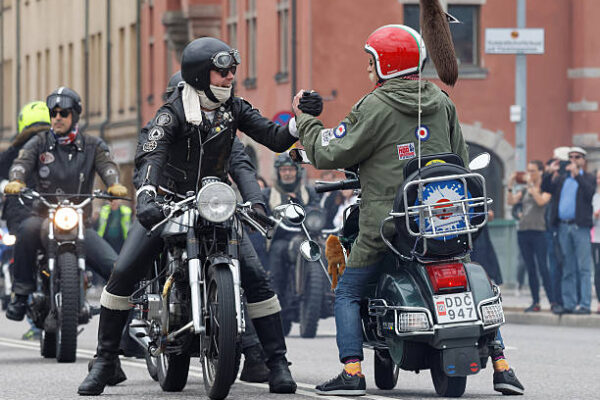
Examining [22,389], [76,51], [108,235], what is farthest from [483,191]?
[76,51]

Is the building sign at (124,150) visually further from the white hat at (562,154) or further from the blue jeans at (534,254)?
the white hat at (562,154)

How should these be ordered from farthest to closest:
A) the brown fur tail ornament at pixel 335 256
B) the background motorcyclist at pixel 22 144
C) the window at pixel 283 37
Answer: the window at pixel 283 37, the background motorcyclist at pixel 22 144, the brown fur tail ornament at pixel 335 256

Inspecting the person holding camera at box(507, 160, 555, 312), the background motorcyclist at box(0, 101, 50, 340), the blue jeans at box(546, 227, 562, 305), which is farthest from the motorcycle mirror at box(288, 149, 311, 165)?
the person holding camera at box(507, 160, 555, 312)

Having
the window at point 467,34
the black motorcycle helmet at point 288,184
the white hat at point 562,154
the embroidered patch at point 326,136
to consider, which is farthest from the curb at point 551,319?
the window at point 467,34

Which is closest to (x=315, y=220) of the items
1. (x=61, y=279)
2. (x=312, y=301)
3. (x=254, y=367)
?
(x=312, y=301)

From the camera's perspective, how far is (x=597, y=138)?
38406 millimetres

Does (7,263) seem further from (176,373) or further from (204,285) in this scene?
(204,285)

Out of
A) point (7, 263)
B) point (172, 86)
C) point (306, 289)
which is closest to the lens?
point (172, 86)

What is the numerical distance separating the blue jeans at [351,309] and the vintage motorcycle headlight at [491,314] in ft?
2.34

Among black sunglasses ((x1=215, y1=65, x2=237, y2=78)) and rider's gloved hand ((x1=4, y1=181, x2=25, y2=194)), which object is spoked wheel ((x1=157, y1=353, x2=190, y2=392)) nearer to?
black sunglasses ((x1=215, y1=65, x2=237, y2=78))

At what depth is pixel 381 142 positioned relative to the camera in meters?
9.18

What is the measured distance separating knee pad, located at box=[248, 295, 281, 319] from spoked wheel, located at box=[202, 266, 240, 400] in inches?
29.1

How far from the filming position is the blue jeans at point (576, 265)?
19.8m

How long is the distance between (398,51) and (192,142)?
47.3 inches
